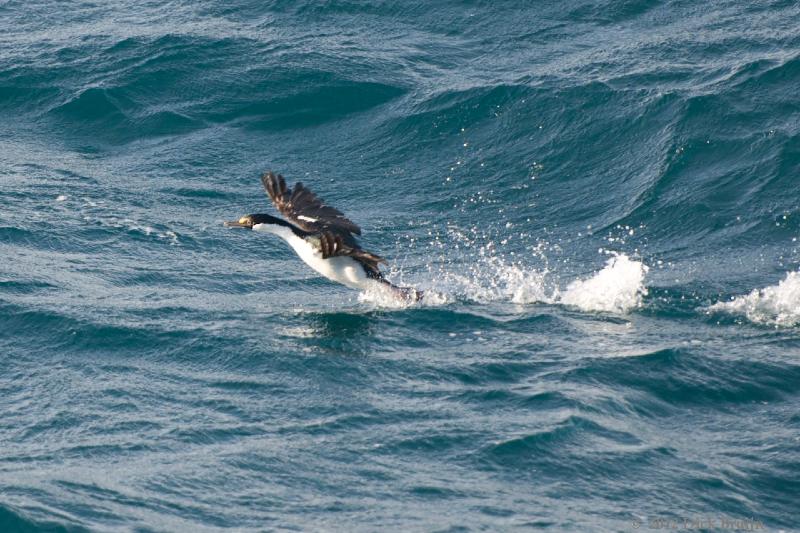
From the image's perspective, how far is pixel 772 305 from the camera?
1568 centimetres

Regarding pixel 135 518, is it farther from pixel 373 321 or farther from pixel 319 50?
pixel 319 50

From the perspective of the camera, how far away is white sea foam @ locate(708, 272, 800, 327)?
1537 cm

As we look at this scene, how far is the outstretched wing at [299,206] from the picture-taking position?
1784 cm

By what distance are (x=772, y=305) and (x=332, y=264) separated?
5.57 m

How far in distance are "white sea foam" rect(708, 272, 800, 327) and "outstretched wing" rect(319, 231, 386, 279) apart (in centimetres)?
424

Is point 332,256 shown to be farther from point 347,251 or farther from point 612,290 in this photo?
point 612,290

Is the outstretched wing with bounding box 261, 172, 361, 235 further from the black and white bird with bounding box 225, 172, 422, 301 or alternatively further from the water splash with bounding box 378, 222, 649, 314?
the water splash with bounding box 378, 222, 649, 314

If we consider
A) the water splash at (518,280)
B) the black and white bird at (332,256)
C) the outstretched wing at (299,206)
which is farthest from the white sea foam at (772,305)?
the outstretched wing at (299,206)

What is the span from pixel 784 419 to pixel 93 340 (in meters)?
7.90

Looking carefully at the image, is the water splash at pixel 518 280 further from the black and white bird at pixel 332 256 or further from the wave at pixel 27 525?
the wave at pixel 27 525

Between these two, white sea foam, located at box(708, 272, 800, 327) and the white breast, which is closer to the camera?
white sea foam, located at box(708, 272, 800, 327)

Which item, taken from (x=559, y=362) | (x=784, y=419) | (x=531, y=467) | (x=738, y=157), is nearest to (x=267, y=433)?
(x=531, y=467)

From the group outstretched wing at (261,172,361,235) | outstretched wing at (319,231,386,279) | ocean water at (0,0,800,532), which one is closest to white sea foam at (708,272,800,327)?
ocean water at (0,0,800,532)

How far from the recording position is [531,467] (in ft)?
39.6
